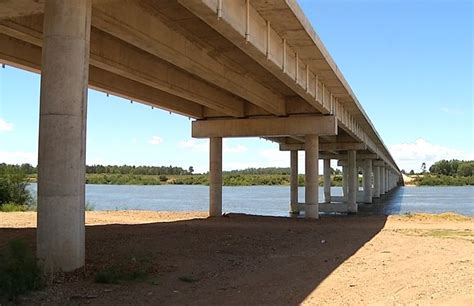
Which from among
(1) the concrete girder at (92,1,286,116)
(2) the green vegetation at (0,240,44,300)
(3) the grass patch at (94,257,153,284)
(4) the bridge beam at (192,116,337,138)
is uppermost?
(1) the concrete girder at (92,1,286,116)

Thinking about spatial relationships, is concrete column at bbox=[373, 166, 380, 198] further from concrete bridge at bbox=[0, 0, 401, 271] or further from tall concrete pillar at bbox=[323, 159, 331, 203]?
concrete bridge at bbox=[0, 0, 401, 271]

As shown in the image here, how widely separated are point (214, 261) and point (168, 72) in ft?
33.4

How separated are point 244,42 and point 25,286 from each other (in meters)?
9.01

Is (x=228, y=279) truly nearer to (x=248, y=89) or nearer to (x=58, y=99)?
(x=58, y=99)

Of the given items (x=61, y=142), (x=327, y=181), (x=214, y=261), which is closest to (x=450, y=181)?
(x=327, y=181)

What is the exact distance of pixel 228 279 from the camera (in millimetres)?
10430

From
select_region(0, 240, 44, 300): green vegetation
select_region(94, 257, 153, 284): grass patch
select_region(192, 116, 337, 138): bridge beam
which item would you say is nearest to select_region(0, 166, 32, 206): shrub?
select_region(192, 116, 337, 138): bridge beam

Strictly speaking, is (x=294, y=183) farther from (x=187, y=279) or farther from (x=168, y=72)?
(x=187, y=279)

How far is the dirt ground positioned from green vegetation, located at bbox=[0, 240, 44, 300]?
0.54ft

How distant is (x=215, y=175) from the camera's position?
30.4 m

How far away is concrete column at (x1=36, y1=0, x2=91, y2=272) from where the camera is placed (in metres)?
9.64

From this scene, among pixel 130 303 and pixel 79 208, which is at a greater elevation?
pixel 79 208

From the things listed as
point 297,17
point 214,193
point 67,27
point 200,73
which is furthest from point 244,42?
point 214,193

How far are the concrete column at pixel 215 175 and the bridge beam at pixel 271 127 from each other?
0.76m
